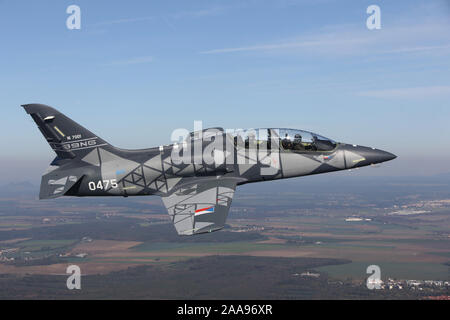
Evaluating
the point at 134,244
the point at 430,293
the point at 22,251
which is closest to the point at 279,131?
the point at 430,293

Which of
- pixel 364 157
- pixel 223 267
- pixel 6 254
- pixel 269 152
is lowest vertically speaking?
pixel 223 267

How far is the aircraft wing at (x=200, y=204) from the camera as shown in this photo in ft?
59.0

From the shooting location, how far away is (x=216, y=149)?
928 inches

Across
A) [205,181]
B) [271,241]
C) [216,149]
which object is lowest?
[271,241]

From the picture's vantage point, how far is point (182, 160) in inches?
926

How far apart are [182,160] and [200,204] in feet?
13.6

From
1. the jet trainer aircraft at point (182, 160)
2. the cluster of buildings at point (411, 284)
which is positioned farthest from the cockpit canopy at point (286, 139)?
the cluster of buildings at point (411, 284)

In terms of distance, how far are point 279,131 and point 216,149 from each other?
4101mm

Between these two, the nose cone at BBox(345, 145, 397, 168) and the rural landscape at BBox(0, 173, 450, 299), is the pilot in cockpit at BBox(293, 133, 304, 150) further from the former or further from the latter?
the rural landscape at BBox(0, 173, 450, 299)

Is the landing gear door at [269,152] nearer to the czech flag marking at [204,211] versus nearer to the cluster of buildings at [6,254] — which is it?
the czech flag marking at [204,211]

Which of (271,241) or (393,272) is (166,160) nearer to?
(393,272)

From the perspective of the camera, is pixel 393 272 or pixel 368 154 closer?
pixel 368 154

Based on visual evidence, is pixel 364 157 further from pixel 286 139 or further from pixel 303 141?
pixel 286 139

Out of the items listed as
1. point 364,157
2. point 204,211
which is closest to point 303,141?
point 364,157
